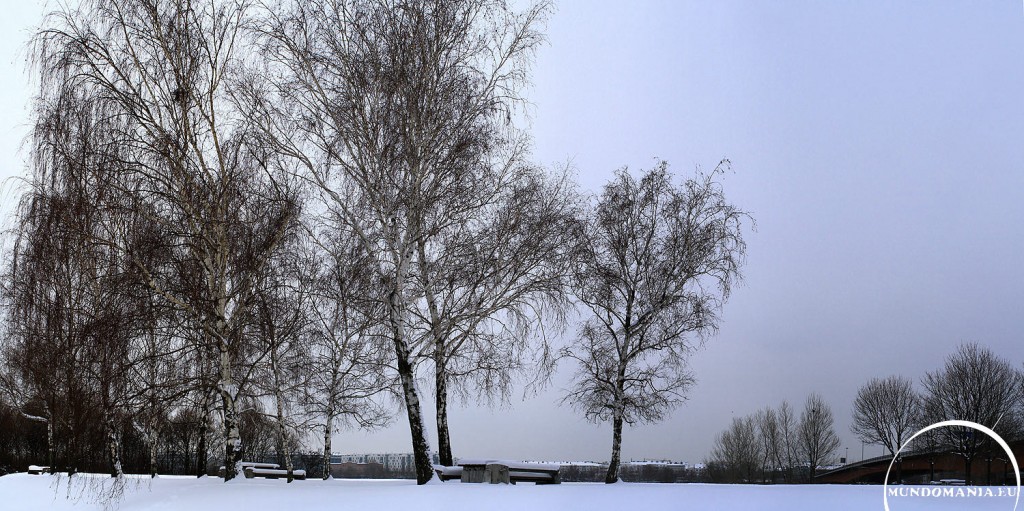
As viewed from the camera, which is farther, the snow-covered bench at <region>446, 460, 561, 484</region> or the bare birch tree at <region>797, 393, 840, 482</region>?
the bare birch tree at <region>797, 393, 840, 482</region>

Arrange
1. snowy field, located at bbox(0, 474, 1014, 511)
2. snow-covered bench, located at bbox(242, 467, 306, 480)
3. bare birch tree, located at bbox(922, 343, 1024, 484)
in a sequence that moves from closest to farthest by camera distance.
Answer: snowy field, located at bbox(0, 474, 1014, 511) → snow-covered bench, located at bbox(242, 467, 306, 480) → bare birch tree, located at bbox(922, 343, 1024, 484)

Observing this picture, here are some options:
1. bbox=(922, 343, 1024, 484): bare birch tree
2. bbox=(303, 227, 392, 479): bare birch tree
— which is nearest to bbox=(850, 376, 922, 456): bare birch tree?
bbox=(922, 343, 1024, 484): bare birch tree

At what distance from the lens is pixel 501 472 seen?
16.9 meters

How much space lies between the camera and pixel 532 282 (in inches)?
758

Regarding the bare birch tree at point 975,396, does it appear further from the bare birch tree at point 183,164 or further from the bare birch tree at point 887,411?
the bare birch tree at point 183,164

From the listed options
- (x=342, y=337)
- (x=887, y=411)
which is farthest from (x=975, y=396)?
(x=342, y=337)

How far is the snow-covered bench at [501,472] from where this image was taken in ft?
55.4

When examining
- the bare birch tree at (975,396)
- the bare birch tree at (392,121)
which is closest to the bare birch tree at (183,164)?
the bare birch tree at (392,121)

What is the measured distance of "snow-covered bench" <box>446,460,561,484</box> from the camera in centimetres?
1689

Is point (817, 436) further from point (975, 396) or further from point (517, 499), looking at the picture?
point (517, 499)

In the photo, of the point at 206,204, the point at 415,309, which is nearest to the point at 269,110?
the point at 206,204

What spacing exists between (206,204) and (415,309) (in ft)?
17.9

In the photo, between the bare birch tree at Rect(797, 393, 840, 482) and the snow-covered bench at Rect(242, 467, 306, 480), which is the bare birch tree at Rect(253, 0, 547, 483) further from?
the bare birch tree at Rect(797, 393, 840, 482)

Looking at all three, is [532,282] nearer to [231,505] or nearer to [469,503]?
[469,503]
